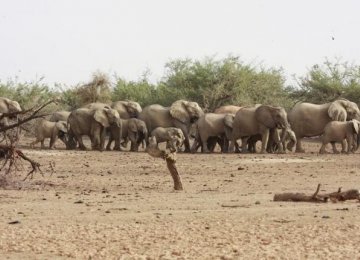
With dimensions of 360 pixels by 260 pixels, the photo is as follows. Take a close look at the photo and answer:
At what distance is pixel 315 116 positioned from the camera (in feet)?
99.8

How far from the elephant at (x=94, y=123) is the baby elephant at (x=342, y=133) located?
756cm

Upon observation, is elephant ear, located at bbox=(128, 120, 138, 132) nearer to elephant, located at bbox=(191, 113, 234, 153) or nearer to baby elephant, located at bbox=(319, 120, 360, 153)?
elephant, located at bbox=(191, 113, 234, 153)

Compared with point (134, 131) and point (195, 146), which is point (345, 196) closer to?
point (195, 146)

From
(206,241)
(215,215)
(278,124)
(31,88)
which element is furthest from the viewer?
(31,88)

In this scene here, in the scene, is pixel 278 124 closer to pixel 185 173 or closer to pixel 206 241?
pixel 185 173

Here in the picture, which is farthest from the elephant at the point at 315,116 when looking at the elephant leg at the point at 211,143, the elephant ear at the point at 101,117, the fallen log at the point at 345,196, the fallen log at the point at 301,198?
the fallen log at the point at 345,196

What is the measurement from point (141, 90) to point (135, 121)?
16.4 m

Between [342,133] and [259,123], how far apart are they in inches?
116

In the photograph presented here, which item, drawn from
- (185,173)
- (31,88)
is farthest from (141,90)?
(185,173)

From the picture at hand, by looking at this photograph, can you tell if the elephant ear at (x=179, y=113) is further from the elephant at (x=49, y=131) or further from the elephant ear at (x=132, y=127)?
the elephant at (x=49, y=131)

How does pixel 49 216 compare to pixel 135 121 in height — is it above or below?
below

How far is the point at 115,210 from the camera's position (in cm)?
1041

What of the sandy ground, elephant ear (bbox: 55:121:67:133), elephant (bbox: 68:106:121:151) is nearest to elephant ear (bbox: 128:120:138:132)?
elephant (bbox: 68:106:121:151)

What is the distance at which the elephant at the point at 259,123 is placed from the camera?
28.2m
